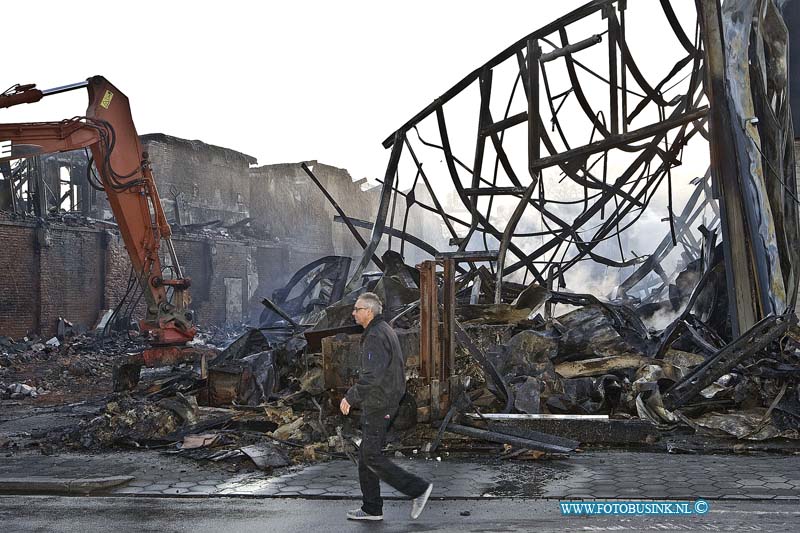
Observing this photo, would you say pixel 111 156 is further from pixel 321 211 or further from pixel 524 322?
pixel 321 211

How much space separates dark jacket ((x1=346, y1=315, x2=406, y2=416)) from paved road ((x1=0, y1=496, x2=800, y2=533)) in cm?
77

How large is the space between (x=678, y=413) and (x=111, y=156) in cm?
987

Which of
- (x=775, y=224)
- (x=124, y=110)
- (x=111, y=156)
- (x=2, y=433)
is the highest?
(x=124, y=110)

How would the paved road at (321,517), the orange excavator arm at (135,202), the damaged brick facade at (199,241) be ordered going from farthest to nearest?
the damaged brick facade at (199,241), the orange excavator arm at (135,202), the paved road at (321,517)

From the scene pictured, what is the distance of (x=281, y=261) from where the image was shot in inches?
1368

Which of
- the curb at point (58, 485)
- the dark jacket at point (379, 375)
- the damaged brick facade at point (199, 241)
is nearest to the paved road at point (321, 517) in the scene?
the curb at point (58, 485)

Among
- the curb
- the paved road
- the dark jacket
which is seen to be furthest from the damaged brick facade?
the dark jacket

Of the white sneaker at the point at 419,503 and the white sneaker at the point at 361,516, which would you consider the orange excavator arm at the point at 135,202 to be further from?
the white sneaker at the point at 419,503

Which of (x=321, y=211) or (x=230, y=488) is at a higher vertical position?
(x=321, y=211)

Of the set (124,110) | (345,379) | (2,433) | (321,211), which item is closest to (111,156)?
(124,110)

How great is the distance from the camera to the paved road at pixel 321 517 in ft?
16.4

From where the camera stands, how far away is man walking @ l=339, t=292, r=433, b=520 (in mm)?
5195

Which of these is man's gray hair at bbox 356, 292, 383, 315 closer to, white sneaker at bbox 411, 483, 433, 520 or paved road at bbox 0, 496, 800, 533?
white sneaker at bbox 411, 483, 433, 520

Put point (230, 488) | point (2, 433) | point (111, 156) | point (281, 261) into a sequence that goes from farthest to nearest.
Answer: point (281, 261) < point (111, 156) < point (2, 433) < point (230, 488)
